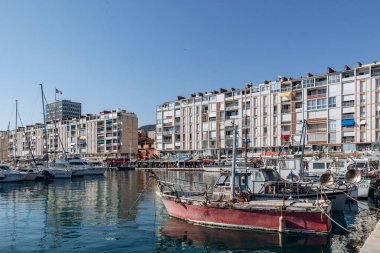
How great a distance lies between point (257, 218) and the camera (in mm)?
21594

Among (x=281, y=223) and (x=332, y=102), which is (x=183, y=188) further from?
(x=332, y=102)

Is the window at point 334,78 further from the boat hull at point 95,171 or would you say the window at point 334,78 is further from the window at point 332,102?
the boat hull at point 95,171

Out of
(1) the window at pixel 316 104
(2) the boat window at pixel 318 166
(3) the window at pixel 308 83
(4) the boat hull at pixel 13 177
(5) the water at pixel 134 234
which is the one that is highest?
(3) the window at pixel 308 83

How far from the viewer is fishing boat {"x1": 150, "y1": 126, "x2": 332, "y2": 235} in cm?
2058

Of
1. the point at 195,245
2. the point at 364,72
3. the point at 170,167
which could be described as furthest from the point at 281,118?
the point at 195,245

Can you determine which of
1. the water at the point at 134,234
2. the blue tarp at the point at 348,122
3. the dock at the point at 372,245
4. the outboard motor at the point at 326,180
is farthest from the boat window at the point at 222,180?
the blue tarp at the point at 348,122

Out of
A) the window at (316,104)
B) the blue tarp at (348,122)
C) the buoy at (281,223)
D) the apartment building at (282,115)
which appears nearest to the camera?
the buoy at (281,223)

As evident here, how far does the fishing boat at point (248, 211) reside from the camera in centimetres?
2058

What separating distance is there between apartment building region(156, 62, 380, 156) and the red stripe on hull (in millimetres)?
45062

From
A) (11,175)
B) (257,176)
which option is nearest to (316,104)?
(11,175)

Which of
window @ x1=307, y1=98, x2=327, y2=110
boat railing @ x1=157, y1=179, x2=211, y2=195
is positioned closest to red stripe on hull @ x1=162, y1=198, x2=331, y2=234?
boat railing @ x1=157, y1=179, x2=211, y2=195

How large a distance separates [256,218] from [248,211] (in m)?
0.61

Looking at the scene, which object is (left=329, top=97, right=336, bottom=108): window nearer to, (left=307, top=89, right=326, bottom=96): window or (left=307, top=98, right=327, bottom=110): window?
(left=307, top=98, right=327, bottom=110): window

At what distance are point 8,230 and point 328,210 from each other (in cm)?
1959
